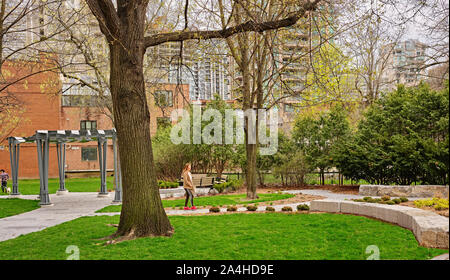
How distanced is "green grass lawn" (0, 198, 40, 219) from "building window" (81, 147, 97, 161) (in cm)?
2254

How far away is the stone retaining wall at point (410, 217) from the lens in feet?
21.7

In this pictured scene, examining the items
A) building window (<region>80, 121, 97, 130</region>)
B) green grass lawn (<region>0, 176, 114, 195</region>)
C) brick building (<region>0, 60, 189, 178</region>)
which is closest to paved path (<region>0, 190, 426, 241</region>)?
green grass lawn (<region>0, 176, 114, 195</region>)

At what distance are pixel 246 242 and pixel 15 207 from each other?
1293 centimetres

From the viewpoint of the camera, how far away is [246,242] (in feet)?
25.0

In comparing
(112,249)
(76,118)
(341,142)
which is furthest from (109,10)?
(76,118)

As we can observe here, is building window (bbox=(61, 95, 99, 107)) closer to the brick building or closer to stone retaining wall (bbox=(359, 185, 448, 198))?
the brick building

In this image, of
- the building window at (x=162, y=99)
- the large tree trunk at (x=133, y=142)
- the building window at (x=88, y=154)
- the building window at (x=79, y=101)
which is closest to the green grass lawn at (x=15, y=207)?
the building window at (x=162, y=99)

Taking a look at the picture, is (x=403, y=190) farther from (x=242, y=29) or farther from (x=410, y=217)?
(x=242, y=29)

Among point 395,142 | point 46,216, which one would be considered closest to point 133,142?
point 46,216

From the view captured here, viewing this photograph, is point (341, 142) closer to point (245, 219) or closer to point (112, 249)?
point (245, 219)

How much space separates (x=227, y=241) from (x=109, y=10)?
17.3 ft

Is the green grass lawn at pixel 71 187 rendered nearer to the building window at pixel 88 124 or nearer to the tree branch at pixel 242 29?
the building window at pixel 88 124

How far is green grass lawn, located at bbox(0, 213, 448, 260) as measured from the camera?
660cm

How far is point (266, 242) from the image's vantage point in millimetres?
7555
